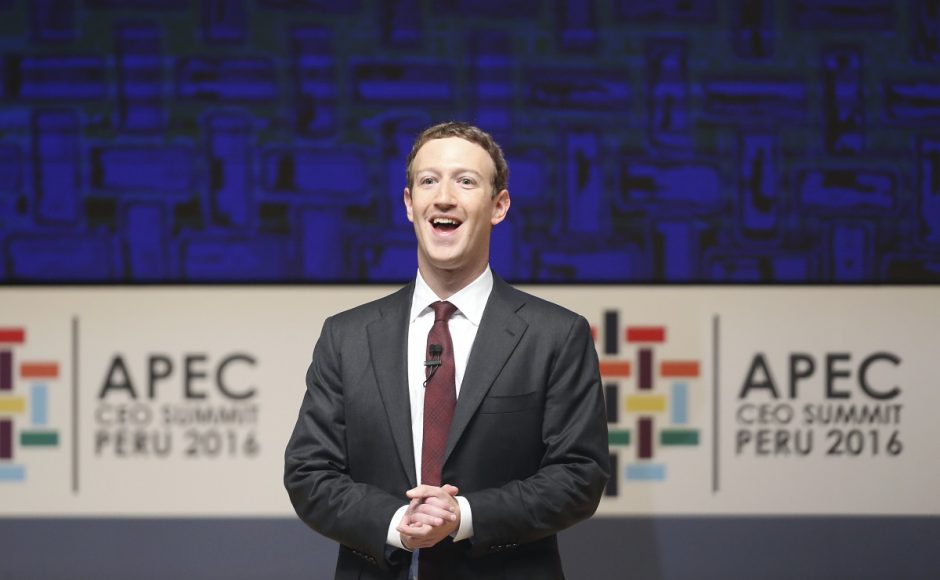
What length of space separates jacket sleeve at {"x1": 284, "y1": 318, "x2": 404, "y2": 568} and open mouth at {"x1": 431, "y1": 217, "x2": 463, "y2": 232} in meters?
0.27

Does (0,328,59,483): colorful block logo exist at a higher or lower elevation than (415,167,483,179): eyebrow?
lower

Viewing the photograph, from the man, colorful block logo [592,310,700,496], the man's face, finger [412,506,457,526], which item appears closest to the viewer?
finger [412,506,457,526]

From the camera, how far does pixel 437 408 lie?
1868mm

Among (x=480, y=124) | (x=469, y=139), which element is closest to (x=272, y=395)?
(x=480, y=124)

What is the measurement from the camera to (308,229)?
11.8 feet

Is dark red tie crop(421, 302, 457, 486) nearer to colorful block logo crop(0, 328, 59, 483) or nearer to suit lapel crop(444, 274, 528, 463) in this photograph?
suit lapel crop(444, 274, 528, 463)

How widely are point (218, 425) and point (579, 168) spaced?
4.84 feet

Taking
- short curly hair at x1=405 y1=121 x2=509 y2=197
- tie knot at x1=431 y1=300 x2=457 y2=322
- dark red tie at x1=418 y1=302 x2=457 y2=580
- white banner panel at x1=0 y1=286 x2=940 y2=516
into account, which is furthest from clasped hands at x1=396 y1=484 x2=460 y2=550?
white banner panel at x1=0 y1=286 x2=940 y2=516

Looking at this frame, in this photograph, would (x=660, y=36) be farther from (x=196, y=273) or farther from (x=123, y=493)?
(x=123, y=493)

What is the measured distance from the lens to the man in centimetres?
180

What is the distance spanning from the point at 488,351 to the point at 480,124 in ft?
6.01

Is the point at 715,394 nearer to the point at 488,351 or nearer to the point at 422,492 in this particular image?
the point at 488,351

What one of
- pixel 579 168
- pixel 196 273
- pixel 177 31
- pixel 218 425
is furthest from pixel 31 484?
pixel 579 168

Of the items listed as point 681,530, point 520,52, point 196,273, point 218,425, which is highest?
point 520,52
